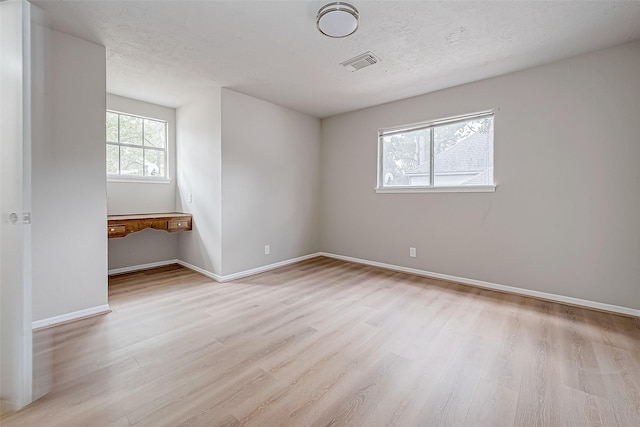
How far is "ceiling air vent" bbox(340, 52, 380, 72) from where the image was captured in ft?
9.00

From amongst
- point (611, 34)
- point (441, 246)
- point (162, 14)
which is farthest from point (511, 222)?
point (162, 14)

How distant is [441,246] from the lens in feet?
12.2

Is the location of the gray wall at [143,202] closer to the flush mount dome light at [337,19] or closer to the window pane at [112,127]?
the window pane at [112,127]

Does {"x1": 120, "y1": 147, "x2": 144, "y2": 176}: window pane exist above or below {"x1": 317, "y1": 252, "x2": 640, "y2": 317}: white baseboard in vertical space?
above

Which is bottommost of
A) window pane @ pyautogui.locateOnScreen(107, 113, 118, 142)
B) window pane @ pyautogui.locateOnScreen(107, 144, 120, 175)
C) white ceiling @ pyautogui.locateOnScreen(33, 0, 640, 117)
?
window pane @ pyautogui.locateOnScreen(107, 144, 120, 175)

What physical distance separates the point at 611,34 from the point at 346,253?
3.85m

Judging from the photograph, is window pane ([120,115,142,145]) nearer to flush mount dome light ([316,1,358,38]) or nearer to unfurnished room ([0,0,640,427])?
unfurnished room ([0,0,640,427])

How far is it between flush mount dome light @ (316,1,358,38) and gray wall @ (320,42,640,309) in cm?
203

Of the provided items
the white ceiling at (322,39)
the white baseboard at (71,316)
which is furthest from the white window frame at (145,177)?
the white baseboard at (71,316)

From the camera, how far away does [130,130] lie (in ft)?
13.1

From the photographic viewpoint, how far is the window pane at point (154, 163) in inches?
165

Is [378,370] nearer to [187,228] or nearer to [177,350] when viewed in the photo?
[177,350]

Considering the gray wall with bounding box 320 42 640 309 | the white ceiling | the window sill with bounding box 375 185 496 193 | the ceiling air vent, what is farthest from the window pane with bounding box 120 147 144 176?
the gray wall with bounding box 320 42 640 309

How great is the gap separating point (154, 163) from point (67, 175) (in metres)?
1.90
